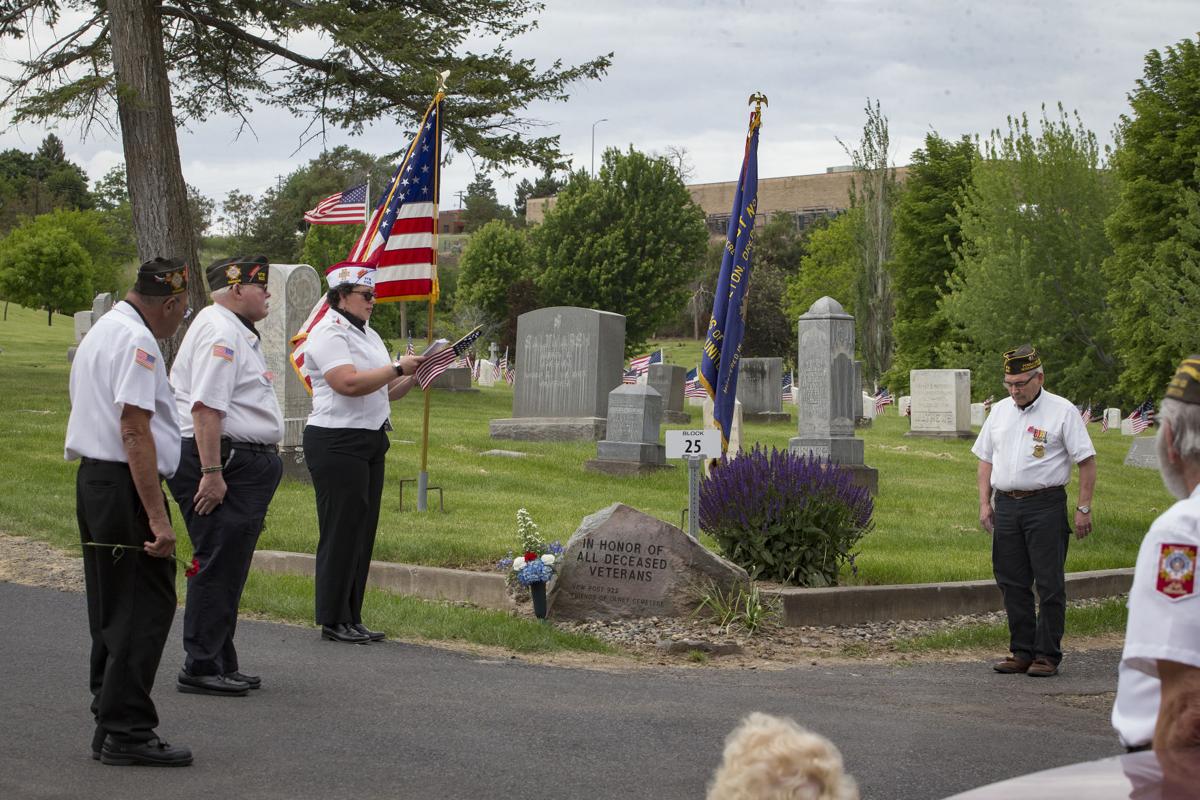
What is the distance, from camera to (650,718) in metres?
6.31

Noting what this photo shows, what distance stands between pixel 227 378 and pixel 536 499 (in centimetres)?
870

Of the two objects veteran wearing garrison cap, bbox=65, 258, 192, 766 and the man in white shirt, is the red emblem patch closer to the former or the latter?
the man in white shirt

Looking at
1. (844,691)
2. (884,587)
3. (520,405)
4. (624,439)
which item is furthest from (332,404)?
(520,405)

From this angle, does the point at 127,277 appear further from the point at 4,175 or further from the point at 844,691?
the point at 844,691

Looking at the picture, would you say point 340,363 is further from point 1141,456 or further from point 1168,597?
point 1141,456

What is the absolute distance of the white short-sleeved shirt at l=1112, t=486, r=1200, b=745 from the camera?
2631 mm

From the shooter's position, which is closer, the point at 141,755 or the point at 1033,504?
the point at 141,755

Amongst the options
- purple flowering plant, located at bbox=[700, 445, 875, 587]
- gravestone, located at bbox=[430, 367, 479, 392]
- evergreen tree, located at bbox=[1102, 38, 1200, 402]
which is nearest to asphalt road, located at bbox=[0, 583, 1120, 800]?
purple flowering plant, located at bbox=[700, 445, 875, 587]

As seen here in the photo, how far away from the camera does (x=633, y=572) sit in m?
9.13

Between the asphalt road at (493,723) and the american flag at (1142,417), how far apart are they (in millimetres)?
27099

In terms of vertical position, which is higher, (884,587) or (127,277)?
(127,277)

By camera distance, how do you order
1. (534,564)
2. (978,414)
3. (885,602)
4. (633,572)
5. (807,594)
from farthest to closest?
(978,414)
(885,602)
(807,594)
(633,572)
(534,564)

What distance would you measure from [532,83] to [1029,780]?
2195cm

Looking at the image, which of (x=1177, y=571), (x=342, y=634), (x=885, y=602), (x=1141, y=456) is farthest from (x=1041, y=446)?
(x=1141, y=456)
